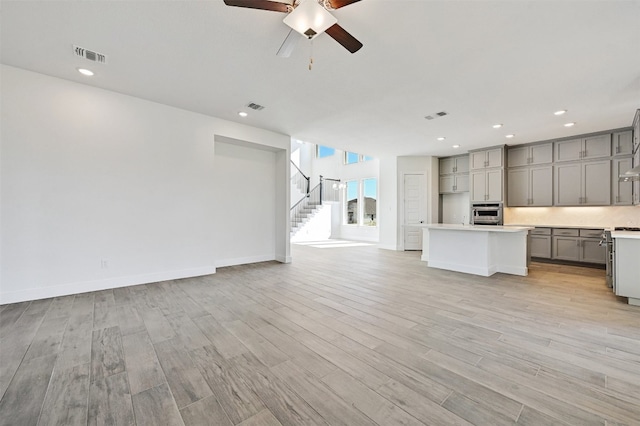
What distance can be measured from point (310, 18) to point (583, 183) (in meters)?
7.26

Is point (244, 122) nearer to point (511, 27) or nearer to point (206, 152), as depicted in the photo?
point (206, 152)

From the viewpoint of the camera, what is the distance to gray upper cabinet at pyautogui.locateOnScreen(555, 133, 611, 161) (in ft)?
18.7

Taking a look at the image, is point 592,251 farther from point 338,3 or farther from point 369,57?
point 338,3

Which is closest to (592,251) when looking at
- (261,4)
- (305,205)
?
(261,4)


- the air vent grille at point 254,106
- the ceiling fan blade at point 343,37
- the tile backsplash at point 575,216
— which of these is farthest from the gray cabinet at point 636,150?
the air vent grille at point 254,106

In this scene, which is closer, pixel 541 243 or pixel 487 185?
pixel 541 243

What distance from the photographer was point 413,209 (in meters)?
8.40

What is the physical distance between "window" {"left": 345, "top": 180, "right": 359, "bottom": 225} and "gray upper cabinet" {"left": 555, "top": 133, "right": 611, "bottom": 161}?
6.54 m

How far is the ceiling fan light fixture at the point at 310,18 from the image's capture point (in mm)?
2023

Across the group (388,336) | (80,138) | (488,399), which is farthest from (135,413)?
(80,138)

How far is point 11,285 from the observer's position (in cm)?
333

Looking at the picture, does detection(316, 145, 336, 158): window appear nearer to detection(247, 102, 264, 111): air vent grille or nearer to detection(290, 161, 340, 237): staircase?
detection(290, 161, 340, 237): staircase

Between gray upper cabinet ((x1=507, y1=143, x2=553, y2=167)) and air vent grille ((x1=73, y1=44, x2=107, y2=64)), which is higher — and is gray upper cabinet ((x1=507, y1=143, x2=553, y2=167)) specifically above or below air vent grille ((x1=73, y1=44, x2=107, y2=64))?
below

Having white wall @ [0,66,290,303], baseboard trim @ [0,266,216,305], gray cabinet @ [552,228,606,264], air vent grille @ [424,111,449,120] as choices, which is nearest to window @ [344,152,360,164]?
air vent grille @ [424,111,449,120]
